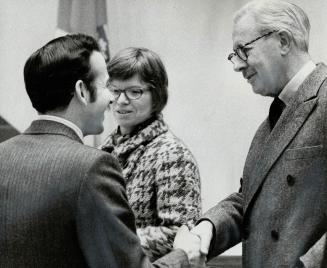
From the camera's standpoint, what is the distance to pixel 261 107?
4.79 meters

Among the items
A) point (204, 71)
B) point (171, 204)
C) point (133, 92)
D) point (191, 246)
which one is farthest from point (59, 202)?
point (204, 71)

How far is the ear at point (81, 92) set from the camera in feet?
5.17

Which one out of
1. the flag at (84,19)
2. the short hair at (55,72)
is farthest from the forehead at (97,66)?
the flag at (84,19)

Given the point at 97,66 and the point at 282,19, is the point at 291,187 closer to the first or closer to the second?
the point at 282,19

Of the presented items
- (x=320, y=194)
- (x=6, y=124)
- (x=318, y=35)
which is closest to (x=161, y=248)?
(x=320, y=194)

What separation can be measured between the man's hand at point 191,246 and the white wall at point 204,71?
2662 millimetres

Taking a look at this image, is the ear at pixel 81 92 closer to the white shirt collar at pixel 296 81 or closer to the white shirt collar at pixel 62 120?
the white shirt collar at pixel 62 120

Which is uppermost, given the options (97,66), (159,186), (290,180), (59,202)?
(97,66)

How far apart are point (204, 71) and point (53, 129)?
132 inches

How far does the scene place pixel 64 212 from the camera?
1.42 m

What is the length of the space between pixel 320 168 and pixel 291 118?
224mm

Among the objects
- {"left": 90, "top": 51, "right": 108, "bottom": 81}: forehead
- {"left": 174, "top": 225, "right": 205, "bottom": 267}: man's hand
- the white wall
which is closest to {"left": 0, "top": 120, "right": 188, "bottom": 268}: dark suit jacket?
{"left": 90, "top": 51, "right": 108, "bottom": 81}: forehead

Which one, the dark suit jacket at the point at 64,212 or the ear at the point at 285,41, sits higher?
the ear at the point at 285,41

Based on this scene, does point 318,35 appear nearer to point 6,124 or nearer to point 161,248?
point 6,124
